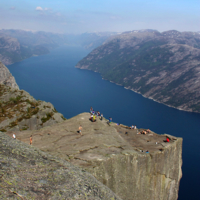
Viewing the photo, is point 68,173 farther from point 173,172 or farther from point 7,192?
point 173,172

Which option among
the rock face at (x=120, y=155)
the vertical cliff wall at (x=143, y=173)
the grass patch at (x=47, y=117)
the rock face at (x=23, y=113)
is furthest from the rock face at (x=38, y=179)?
the grass patch at (x=47, y=117)

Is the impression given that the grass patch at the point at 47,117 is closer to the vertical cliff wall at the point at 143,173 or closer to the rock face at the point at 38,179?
the vertical cliff wall at the point at 143,173

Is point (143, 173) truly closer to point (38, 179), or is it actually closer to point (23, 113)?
point (38, 179)

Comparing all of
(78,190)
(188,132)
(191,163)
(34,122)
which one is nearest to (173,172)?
(78,190)

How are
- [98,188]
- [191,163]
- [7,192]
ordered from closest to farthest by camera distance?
[7,192], [98,188], [191,163]

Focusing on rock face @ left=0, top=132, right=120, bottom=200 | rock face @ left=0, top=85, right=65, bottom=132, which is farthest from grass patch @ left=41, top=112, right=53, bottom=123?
rock face @ left=0, top=132, right=120, bottom=200

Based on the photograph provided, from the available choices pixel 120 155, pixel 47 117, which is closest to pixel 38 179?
pixel 120 155
